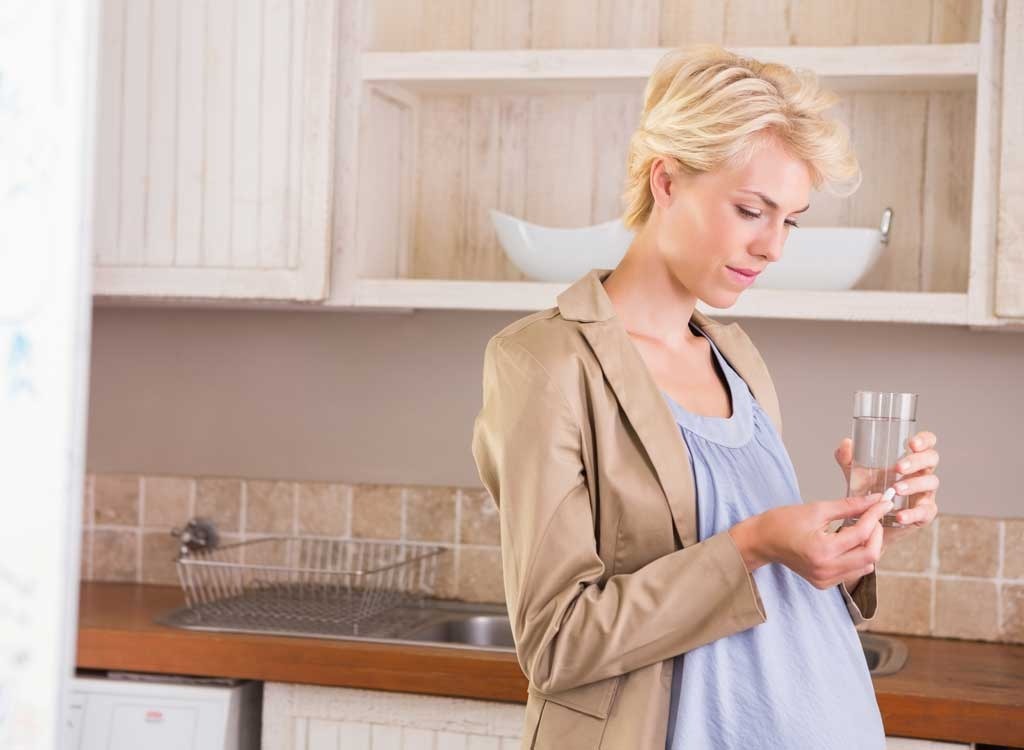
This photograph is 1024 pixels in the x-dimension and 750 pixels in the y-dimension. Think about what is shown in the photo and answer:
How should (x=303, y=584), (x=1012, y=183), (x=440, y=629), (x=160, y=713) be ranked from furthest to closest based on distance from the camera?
(x=303, y=584) < (x=440, y=629) < (x=160, y=713) < (x=1012, y=183)

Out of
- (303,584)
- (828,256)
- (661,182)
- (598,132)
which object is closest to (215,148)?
(598,132)

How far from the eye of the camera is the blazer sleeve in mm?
1293

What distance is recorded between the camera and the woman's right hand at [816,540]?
1248 mm

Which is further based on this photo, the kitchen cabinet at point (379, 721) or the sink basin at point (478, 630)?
the sink basin at point (478, 630)

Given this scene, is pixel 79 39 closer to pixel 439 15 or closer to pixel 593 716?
pixel 593 716

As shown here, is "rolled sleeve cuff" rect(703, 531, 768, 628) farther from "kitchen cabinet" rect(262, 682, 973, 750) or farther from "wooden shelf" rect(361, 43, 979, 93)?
"wooden shelf" rect(361, 43, 979, 93)

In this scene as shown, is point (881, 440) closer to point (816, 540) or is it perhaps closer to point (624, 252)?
point (816, 540)

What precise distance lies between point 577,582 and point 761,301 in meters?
1.14

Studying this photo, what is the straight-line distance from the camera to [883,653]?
2.41 metres

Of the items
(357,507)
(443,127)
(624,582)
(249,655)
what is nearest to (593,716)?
(624,582)

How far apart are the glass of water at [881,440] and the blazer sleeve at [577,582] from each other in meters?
0.20

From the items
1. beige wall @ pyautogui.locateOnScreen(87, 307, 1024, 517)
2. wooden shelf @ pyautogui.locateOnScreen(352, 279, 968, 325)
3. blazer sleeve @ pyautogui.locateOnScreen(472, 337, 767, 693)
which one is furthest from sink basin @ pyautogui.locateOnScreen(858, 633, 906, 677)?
blazer sleeve @ pyautogui.locateOnScreen(472, 337, 767, 693)

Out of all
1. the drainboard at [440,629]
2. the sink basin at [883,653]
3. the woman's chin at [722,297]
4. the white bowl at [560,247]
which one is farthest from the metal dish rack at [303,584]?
the woman's chin at [722,297]

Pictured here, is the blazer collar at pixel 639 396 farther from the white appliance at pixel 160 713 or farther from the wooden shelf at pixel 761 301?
the white appliance at pixel 160 713
